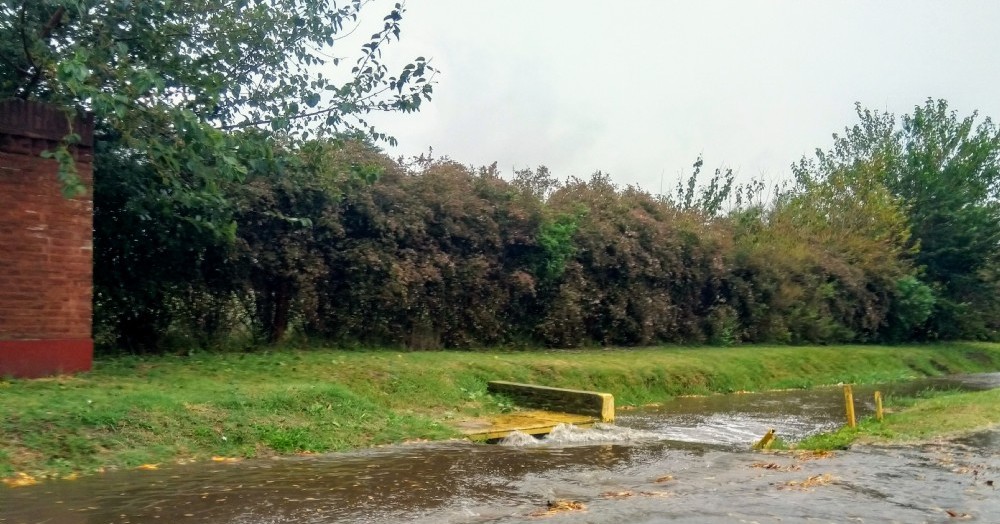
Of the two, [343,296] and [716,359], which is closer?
[343,296]

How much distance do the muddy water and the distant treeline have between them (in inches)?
238

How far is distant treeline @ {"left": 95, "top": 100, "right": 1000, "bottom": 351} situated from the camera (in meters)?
17.6

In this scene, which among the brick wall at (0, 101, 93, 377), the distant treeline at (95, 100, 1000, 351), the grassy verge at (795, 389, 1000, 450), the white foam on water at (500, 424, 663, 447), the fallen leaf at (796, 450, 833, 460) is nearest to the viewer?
the fallen leaf at (796, 450, 833, 460)

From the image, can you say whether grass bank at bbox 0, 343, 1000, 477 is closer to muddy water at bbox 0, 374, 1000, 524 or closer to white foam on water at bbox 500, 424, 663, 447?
muddy water at bbox 0, 374, 1000, 524

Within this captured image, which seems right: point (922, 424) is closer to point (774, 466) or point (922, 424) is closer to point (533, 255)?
point (774, 466)

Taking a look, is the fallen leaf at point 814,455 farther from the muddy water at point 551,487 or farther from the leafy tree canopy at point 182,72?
the leafy tree canopy at point 182,72

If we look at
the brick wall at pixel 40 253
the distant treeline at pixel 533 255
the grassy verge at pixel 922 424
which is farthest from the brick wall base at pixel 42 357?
the grassy verge at pixel 922 424

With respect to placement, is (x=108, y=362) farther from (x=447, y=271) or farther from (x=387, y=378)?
(x=447, y=271)

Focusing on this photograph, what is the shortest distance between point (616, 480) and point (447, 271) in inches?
461

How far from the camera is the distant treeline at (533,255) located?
693 inches

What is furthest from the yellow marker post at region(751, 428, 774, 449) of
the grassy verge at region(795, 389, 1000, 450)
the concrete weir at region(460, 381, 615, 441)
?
the concrete weir at region(460, 381, 615, 441)

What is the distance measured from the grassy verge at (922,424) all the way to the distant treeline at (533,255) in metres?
9.05

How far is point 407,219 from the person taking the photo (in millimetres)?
20594

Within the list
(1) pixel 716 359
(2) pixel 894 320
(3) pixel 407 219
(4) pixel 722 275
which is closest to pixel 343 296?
(3) pixel 407 219
